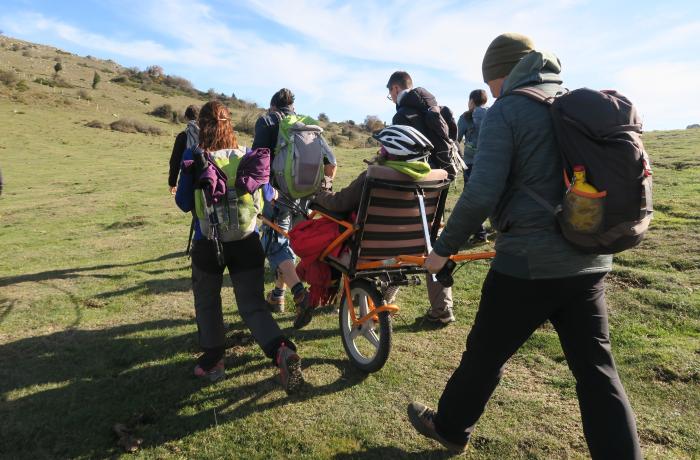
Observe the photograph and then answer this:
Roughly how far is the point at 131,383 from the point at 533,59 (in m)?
3.80

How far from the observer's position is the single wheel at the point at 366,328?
3.94 m

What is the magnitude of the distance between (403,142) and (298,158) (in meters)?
→ 1.35

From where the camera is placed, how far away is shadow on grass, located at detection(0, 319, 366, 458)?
338 centimetres

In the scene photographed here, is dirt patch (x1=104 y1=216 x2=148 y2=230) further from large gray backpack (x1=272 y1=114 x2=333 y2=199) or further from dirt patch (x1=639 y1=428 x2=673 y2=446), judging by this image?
dirt patch (x1=639 y1=428 x2=673 y2=446)

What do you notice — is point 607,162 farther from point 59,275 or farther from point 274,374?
point 59,275

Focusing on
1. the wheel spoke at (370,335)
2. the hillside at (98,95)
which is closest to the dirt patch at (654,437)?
the wheel spoke at (370,335)

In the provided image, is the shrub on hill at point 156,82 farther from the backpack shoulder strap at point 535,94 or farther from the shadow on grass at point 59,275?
the backpack shoulder strap at point 535,94

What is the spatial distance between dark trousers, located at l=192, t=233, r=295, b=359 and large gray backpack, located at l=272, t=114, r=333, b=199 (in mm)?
988

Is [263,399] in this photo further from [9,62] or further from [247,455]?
[9,62]

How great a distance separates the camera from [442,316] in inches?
204

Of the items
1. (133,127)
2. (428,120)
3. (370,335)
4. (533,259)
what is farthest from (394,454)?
(133,127)

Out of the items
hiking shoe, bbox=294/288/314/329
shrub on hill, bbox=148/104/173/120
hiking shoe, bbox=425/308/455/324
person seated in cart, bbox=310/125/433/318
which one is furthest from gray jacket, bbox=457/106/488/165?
shrub on hill, bbox=148/104/173/120

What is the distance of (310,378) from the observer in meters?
4.13

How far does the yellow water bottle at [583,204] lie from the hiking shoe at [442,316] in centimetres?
305
